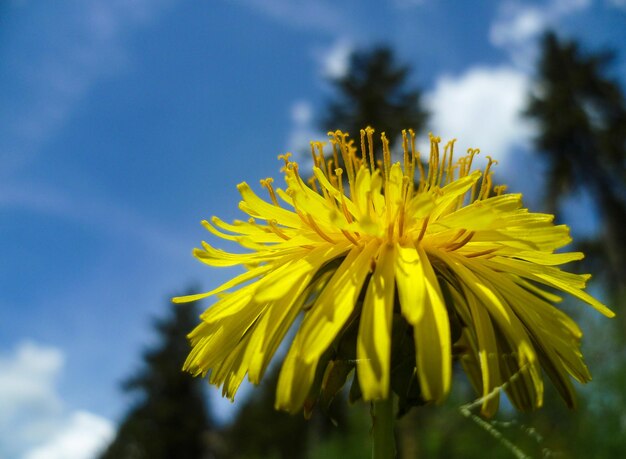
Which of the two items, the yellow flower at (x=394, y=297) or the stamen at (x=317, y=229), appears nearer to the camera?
the yellow flower at (x=394, y=297)

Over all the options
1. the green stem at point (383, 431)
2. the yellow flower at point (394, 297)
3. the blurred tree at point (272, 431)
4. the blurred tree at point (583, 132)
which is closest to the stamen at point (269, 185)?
the yellow flower at point (394, 297)

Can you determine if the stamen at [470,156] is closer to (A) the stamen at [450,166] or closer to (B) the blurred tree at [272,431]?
(A) the stamen at [450,166]

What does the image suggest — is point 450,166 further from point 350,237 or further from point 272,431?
point 272,431

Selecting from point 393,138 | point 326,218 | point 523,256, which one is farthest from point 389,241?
point 393,138

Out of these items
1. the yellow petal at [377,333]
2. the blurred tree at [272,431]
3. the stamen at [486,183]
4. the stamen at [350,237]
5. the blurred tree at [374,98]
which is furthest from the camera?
the blurred tree at [272,431]

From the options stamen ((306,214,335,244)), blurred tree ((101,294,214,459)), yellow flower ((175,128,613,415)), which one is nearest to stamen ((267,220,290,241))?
yellow flower ((175,128,613,415))

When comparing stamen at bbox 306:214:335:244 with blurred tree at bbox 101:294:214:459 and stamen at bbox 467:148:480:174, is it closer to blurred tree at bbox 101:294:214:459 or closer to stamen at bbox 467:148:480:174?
stamen at bbox 467:148:480:174
